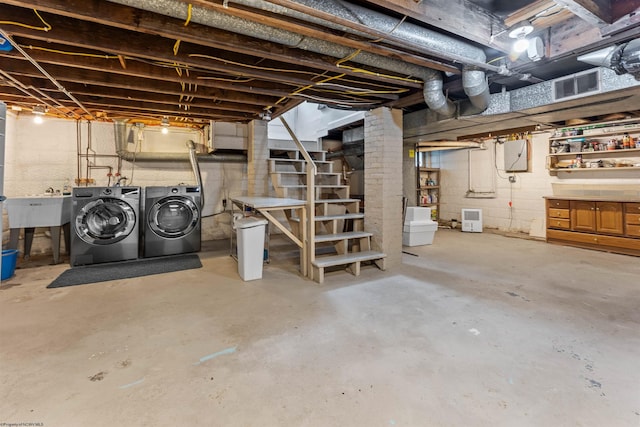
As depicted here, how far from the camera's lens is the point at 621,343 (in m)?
2.04

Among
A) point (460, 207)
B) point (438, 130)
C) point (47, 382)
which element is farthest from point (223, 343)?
point (460, 207)

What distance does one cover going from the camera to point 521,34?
2.20 metres

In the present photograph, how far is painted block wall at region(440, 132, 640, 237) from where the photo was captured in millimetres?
5551

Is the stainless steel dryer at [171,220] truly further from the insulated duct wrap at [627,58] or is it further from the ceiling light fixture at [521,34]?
the insulated duct wrap at [627,58]

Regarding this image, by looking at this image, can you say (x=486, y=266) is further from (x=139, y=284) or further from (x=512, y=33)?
(x=139, y=284)

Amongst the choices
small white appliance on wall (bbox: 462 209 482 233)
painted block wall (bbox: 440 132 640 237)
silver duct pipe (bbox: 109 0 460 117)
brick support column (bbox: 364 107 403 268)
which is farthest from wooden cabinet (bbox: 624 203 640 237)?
silver duct pipe (bbox: 109 0 460 117)

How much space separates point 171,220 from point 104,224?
0.85 m

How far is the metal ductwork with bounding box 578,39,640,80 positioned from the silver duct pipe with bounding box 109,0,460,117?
1.20 metres

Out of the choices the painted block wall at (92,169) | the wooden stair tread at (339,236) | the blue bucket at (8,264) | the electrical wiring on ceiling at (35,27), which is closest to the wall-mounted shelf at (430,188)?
the wooden stair tread at (339,236)

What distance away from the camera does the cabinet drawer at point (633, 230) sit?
4609 mm

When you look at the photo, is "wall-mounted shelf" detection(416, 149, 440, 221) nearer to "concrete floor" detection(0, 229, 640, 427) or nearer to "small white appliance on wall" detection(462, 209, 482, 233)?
"small white appliance on wall" detection(462, 209, 482, 233)

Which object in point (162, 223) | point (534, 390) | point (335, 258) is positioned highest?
point (162, 223)

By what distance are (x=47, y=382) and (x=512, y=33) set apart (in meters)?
3.83

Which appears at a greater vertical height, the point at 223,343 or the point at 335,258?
the point at 335,258
